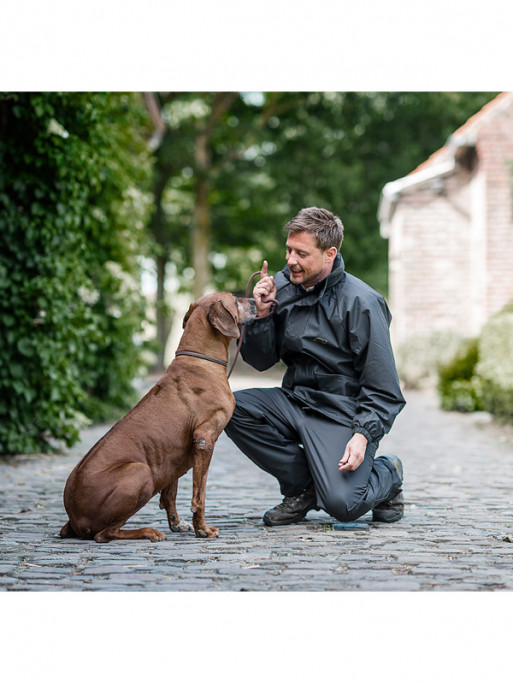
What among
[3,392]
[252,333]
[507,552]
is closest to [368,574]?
[507,552]

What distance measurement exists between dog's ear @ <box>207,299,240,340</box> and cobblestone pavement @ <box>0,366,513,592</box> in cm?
119

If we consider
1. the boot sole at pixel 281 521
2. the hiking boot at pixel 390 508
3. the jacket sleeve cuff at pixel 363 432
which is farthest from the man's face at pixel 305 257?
the boot sole at pixel 281 521

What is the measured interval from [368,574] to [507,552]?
100cm

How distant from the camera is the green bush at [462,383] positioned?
47.6 feet

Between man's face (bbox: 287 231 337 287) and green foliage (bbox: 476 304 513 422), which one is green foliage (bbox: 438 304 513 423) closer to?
green foliage (bbox: 476 304 513 422)

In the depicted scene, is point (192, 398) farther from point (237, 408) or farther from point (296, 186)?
point (296, 186)

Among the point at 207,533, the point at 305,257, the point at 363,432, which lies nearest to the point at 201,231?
the point at 305,257

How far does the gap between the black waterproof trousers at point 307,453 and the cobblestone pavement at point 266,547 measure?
0.23 meters

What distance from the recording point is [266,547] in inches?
187

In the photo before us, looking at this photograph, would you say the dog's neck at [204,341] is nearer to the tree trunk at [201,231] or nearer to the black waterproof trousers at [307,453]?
the black waterproof trousers at [307,453]

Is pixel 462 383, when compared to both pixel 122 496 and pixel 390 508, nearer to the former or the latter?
pixel 390 508

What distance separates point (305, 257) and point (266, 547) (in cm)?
172

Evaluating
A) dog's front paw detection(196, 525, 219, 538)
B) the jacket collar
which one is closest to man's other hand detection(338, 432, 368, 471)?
dog's front paw detection(196, 525, 219, 538)
